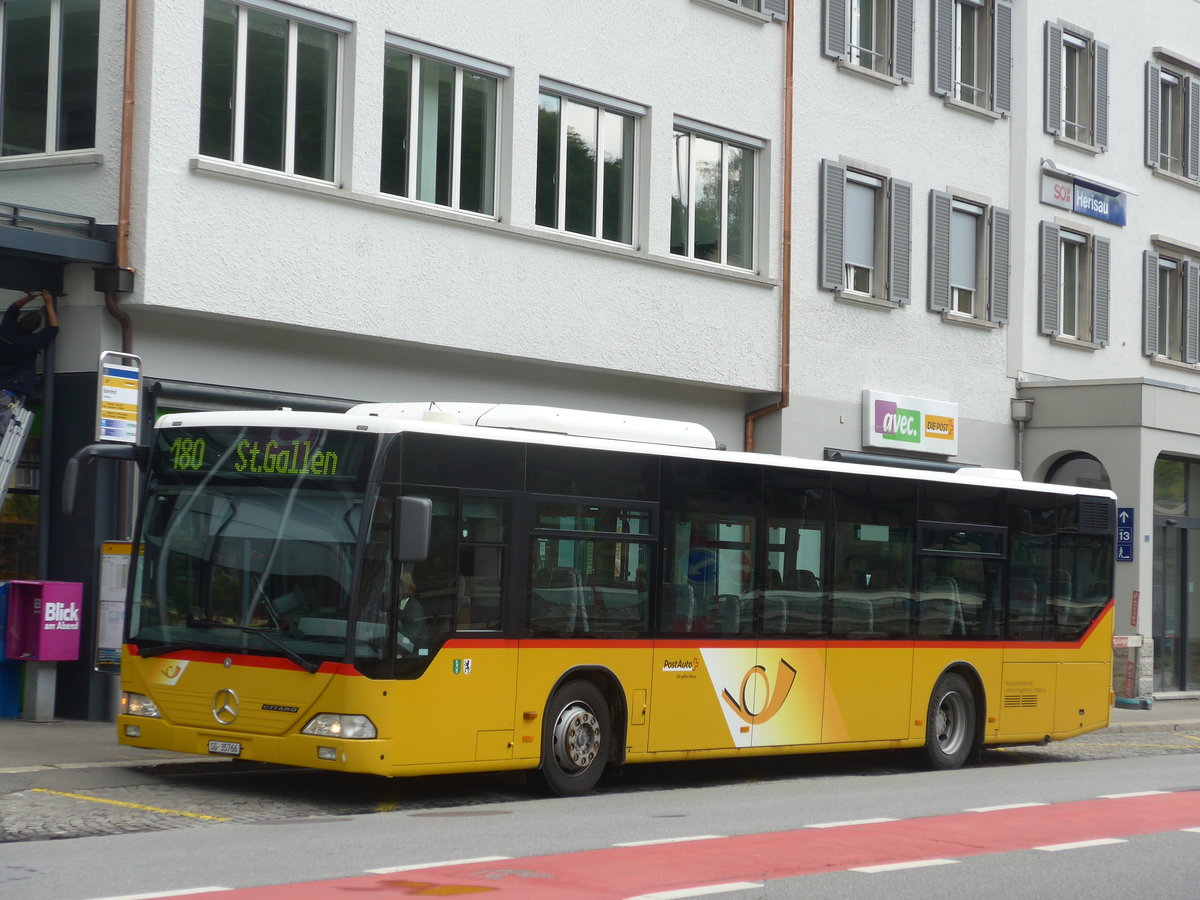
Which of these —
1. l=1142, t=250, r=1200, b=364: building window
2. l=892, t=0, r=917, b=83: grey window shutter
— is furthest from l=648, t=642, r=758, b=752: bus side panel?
l=1142, t=250, r=1200, b=364: building window

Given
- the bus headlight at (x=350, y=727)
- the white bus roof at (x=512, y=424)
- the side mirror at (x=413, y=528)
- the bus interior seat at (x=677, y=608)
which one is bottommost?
the bus headlight at (x=350, y=727)

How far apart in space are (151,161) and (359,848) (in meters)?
8.40

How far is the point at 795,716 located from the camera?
575 inches

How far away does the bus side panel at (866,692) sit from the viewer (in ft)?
49.2

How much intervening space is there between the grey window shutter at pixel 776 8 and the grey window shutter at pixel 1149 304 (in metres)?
10.3

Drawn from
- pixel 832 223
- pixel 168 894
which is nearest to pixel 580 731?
pixel 168 894

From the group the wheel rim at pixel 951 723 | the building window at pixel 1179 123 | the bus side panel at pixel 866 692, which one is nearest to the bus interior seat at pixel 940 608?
the bus side panel at pixel 866 692

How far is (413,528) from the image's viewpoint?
11164 mm

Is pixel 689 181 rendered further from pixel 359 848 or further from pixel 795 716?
pixel 359 848

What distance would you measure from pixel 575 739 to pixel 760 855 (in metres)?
3.20

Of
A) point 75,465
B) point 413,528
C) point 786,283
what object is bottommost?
point 413,528

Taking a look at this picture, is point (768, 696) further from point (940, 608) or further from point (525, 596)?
point (525, 596)

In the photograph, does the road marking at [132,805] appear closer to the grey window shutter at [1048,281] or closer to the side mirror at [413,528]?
the side mirror at [413,528]

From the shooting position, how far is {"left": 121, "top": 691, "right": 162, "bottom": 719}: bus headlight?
11.9 metres
